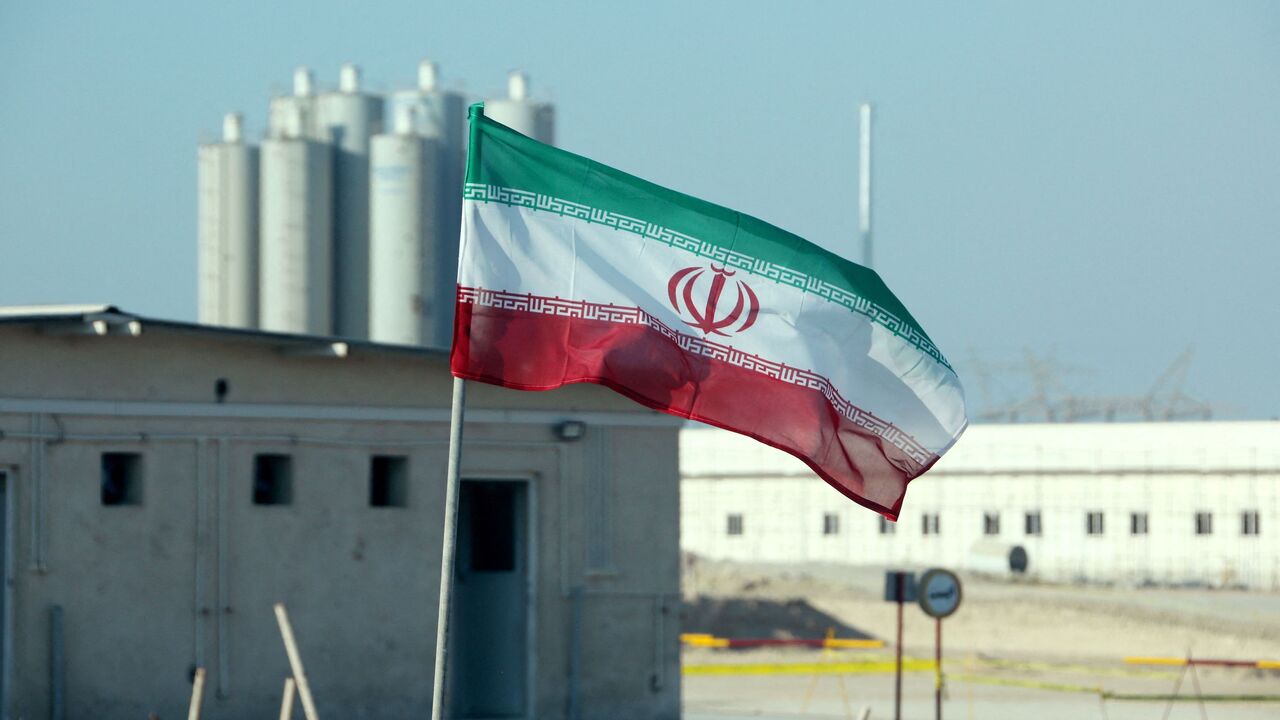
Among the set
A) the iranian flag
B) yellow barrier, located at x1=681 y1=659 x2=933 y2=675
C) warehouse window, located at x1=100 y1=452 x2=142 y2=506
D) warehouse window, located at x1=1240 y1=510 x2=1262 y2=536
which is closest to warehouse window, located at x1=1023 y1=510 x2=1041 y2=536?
warehouse window, located at x1=1240 y1=510 x2=1262 y2=536

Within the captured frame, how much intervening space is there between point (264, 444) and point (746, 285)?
9881 mm

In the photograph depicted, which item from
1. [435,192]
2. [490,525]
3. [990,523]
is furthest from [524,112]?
[490,525]

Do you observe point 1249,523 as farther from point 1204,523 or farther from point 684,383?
point 684,383

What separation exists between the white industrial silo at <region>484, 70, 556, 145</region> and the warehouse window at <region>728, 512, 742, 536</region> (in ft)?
48.2

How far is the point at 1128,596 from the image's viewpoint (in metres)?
47.0

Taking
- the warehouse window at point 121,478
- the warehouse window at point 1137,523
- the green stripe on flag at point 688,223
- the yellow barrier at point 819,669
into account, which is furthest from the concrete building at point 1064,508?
the green stripe on flag at point 688,223

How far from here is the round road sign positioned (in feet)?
64.4

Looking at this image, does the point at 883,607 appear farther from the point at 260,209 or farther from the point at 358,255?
the point at 260,209

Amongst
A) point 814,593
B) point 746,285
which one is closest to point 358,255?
point 814,593

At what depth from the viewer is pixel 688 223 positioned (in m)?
9.24

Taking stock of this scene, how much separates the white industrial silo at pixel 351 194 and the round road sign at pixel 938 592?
3275 cm

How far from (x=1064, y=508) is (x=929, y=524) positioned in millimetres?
4438

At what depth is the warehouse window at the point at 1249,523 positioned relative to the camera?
51875 mm

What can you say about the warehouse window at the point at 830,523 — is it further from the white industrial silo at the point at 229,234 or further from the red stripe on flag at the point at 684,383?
the red stripe on flag at the point at 684,383
